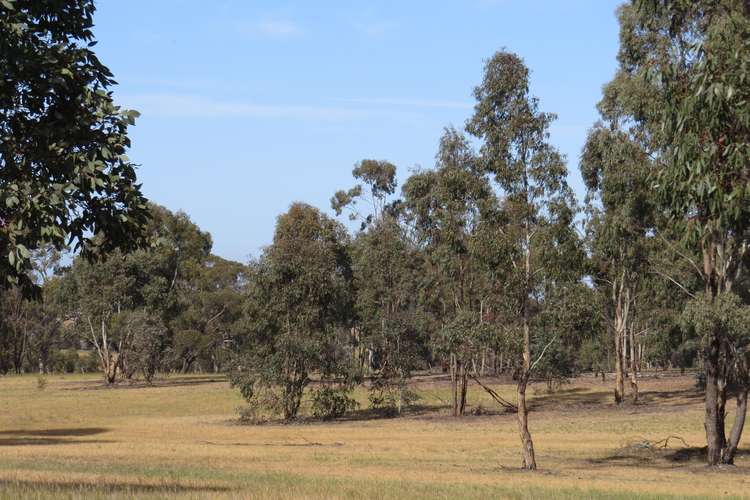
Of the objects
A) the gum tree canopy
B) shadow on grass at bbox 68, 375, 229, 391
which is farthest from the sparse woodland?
shadow on grass at bbox 68, 375, 229, 391

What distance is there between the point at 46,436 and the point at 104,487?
1255 inches

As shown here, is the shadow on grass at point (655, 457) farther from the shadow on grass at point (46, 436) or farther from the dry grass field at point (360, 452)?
the shadow on grass at point (46, 436)

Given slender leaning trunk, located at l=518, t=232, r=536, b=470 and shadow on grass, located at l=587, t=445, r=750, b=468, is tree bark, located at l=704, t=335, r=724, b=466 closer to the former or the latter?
shadow on grass, located at l=587, t=445, r=750, b=468

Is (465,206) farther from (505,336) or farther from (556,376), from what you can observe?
(556,376)

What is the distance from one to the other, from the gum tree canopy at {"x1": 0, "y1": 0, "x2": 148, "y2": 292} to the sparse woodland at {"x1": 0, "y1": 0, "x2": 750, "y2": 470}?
0.04m

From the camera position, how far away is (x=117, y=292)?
3482 inches

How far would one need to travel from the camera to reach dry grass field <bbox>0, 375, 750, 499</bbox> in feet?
60.0

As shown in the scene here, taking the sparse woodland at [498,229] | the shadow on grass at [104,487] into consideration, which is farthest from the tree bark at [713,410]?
the shadow on grass at [104,487]

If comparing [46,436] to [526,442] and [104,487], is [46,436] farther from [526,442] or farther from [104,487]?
[104,487]

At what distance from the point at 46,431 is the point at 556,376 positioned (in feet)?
116

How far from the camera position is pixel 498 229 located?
28.7m

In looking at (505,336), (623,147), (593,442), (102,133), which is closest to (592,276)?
(593,442)

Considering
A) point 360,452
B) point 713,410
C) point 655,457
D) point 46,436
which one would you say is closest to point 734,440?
point 713,410

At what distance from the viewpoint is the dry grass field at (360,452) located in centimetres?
1828
